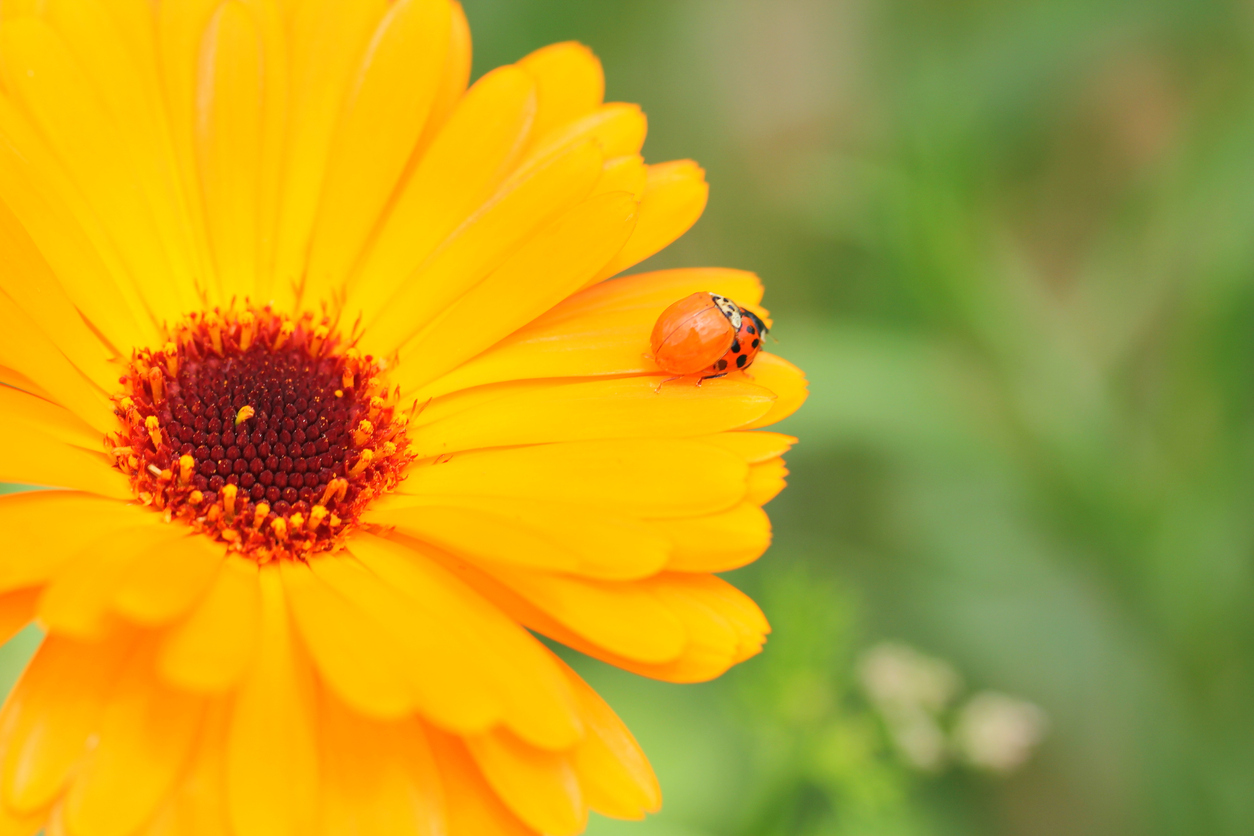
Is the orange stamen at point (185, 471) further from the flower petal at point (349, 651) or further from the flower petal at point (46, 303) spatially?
the flower petal at point (349, 651)

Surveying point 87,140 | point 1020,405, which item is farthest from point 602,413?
point 1020,405

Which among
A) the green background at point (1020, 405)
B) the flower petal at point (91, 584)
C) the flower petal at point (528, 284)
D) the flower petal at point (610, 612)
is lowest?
the flower petal at point (91, 584)

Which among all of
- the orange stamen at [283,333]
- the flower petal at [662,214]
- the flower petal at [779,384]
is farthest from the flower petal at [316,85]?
the flower petal at [779,384]

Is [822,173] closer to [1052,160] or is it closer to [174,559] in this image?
[1052,160]

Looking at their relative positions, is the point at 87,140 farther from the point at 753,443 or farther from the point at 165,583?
the point at 753,443

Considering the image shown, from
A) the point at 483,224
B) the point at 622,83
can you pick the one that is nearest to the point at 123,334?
the point at 483,224
